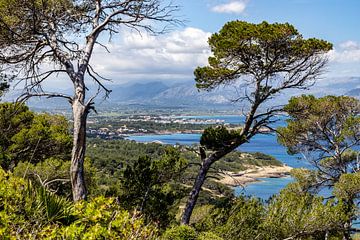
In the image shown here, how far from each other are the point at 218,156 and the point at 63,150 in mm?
6132

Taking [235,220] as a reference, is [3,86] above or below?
above

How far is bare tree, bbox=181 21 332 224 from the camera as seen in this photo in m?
7.59

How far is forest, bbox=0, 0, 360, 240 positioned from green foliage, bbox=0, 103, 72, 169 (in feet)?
0.13

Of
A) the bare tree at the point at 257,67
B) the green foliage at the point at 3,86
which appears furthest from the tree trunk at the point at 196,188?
the green foliage at the point at 3,86

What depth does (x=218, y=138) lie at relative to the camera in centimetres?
820

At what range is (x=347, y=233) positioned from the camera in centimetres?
1082

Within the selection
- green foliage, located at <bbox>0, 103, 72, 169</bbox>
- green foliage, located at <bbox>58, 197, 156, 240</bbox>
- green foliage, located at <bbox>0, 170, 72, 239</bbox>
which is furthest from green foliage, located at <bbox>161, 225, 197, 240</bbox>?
green foliage, located at <bbox>0, 103, 72, 169</bbox>

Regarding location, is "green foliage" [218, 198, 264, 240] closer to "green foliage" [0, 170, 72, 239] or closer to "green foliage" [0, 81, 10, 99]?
"green foliage" [0, 81, 10, 99]

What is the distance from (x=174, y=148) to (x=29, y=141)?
5070 millimetres

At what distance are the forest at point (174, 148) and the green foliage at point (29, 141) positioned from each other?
4cm

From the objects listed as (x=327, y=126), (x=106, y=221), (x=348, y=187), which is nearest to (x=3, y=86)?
(x=106, y=221)

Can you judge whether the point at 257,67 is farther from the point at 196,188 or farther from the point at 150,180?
the point at 150,180

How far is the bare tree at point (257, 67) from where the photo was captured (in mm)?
7586

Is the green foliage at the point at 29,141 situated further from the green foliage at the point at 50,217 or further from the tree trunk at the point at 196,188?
the green foliage at the point at 50,217
